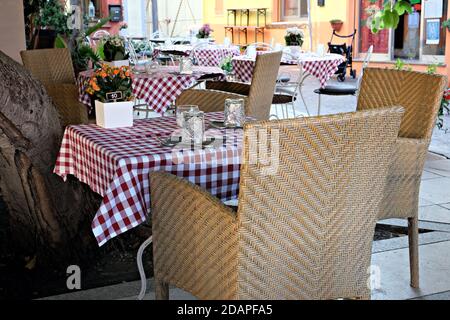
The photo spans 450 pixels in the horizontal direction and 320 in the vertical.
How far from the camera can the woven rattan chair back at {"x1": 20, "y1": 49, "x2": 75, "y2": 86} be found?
185 inches

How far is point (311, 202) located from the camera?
5.73 feet

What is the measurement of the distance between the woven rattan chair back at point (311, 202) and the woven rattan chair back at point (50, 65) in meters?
3.42

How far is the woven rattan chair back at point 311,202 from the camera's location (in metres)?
1.63

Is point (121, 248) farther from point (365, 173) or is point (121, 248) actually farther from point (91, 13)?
point (91, 13)

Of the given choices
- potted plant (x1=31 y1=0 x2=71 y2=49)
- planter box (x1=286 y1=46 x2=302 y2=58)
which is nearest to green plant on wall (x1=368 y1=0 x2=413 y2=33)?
planter box (x1=286 y1=46 x2=302 y2=58)

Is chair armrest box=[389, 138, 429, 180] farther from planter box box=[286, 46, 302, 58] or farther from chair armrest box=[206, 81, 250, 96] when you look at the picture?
planter box box=[286, 46, 302, 58]

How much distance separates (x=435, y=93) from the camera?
2705 millimetres

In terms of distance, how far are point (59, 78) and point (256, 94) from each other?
1737 mm

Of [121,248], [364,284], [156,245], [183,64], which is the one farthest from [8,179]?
[183,64]

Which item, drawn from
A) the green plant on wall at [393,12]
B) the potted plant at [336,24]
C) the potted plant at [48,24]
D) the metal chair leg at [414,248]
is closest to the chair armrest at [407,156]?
the metal chair leg at [414,248]

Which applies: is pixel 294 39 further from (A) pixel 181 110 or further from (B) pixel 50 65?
(A) pixel 181 110

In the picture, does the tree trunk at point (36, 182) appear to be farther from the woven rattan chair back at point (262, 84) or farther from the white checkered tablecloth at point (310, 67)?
the white checkered tablecloth at point (310, 67)
